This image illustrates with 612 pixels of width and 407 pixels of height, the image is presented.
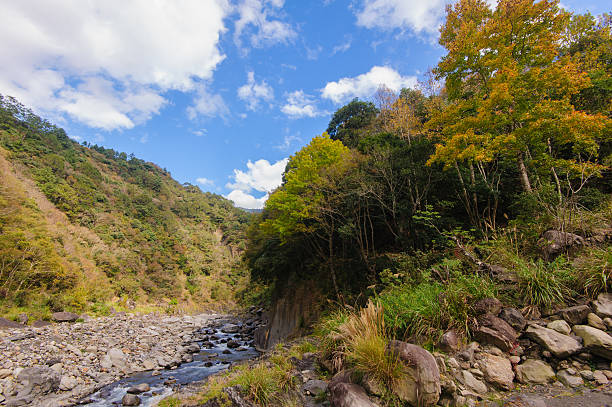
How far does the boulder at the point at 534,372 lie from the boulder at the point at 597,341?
56 cm

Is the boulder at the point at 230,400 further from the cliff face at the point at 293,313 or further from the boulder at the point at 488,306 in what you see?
the cliff face at the point at 293,313

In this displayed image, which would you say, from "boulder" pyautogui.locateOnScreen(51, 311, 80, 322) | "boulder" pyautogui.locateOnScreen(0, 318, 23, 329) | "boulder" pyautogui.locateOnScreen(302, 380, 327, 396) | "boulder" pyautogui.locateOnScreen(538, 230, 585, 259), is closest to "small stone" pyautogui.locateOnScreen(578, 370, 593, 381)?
"boulder" pyautogui.locateOnScreen(538, 230, 585, 259)

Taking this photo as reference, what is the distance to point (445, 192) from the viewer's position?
A: 11.9 m

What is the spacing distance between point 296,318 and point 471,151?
561 inches

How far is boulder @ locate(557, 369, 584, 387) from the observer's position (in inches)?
115

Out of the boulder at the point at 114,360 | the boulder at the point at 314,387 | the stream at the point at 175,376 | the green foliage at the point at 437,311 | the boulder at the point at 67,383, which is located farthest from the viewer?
the boulder at the point at 114,360

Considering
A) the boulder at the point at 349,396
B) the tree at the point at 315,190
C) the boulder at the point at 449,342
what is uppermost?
the tree at the point at 315,190

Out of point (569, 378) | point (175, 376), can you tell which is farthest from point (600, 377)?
point (175, 376)

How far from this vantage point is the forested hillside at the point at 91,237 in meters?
22.9

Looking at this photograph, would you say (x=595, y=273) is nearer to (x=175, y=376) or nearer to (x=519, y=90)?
(x=519, y=90)

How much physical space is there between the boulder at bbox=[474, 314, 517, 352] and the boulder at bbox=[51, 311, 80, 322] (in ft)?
96.0

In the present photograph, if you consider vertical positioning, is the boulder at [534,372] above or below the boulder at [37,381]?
above

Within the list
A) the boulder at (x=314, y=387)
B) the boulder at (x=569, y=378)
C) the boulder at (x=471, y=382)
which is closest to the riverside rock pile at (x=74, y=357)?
the boulder at (x=314, y=387)

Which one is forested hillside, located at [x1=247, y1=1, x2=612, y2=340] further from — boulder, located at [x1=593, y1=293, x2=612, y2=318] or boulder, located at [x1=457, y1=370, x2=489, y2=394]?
boulder, located at [x1=457, y1=370, x2=489, y2=394]
